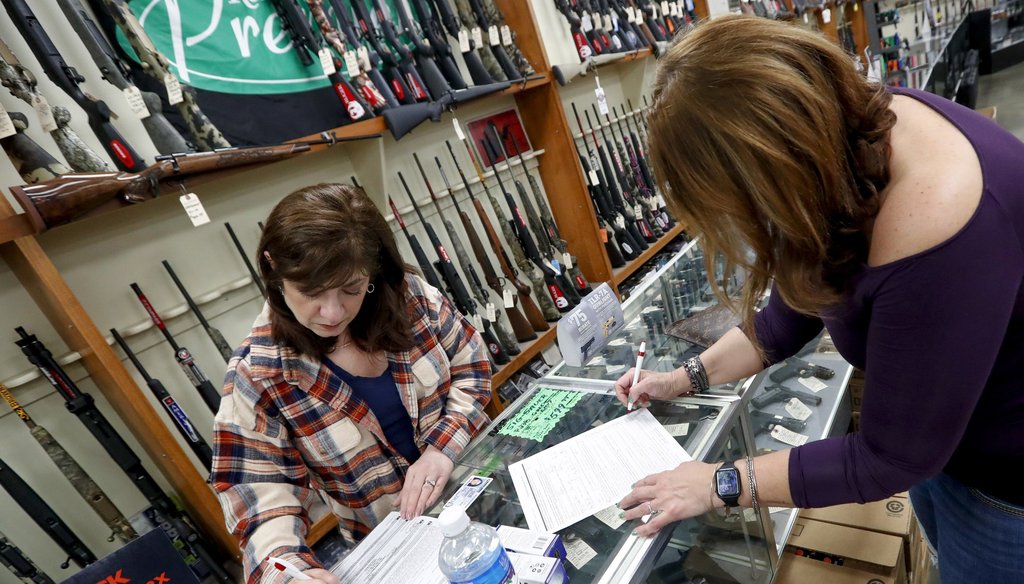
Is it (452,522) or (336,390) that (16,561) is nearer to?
(336,390)

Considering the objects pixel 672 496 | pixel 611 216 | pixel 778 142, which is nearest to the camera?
pixel 778 142

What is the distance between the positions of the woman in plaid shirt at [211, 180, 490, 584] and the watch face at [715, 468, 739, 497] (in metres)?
0.57

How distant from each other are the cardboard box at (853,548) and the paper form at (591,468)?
2.76 feet

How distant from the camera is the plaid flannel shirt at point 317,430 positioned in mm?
1009

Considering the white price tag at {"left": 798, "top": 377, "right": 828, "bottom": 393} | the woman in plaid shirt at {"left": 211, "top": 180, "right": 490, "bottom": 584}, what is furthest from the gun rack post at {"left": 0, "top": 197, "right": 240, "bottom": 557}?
the white price tag at {"left": 798, "top": 377, "right": 828, "bottom": 393}

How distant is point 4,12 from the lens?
145 cm

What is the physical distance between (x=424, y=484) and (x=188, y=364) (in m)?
1.09

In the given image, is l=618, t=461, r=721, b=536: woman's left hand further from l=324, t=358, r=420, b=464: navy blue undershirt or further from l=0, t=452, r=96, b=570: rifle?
l=0, t=452, r=96, b=570: rifle

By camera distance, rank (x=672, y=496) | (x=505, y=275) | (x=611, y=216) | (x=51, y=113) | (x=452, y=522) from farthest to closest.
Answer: (x=611, y=216) < (x=505, y=275) < (x=51, y=113) < (x=672, y=496) < (x=452, y=522)

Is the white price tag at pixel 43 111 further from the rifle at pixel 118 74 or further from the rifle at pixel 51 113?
the rifle at pixel 118 74

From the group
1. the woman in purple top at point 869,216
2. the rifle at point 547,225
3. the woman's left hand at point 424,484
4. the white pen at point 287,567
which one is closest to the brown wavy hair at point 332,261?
the woman's left hand at point 424,484

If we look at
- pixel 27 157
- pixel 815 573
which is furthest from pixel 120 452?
pixel 815 573

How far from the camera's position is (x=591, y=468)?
3.08 ft

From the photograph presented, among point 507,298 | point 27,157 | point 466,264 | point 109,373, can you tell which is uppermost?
point 27,157
